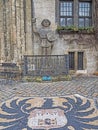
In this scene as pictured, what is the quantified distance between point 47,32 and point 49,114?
8162 mm

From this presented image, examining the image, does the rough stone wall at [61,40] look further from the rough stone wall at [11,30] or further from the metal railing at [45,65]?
the metal railing at [45,65]

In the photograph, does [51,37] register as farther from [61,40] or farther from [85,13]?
[85,13]

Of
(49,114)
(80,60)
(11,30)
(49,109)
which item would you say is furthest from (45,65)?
(49,114)

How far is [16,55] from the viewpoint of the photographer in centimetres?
1229

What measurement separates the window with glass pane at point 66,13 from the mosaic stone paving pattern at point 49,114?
7788 mm

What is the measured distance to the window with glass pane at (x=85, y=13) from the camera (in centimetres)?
1423

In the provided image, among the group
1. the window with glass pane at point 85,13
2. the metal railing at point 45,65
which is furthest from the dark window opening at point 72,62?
the metal railing at point 45,65

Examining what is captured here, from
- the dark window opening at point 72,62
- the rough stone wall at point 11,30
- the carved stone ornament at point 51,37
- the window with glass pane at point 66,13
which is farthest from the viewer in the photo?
the window with glass pane at point 66,13

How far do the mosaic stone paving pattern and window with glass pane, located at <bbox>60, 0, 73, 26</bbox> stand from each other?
7788mm

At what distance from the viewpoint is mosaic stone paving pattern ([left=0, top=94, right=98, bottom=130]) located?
5129 mm

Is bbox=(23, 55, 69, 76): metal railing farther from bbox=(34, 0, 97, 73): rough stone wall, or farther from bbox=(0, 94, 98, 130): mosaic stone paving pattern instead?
bbox=(0, 94, 98, 130): mosaic stone paving pattern

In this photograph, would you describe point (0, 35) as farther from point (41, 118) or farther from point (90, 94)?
point (41, 118)

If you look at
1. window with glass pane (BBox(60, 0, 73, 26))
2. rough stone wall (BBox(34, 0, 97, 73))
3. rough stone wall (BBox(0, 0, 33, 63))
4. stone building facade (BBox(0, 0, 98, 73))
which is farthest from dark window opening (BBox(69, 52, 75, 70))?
rough stone wall (BBox(0, 0, 33, 63))

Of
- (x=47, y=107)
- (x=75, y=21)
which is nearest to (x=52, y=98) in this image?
(x=47, y=107)
